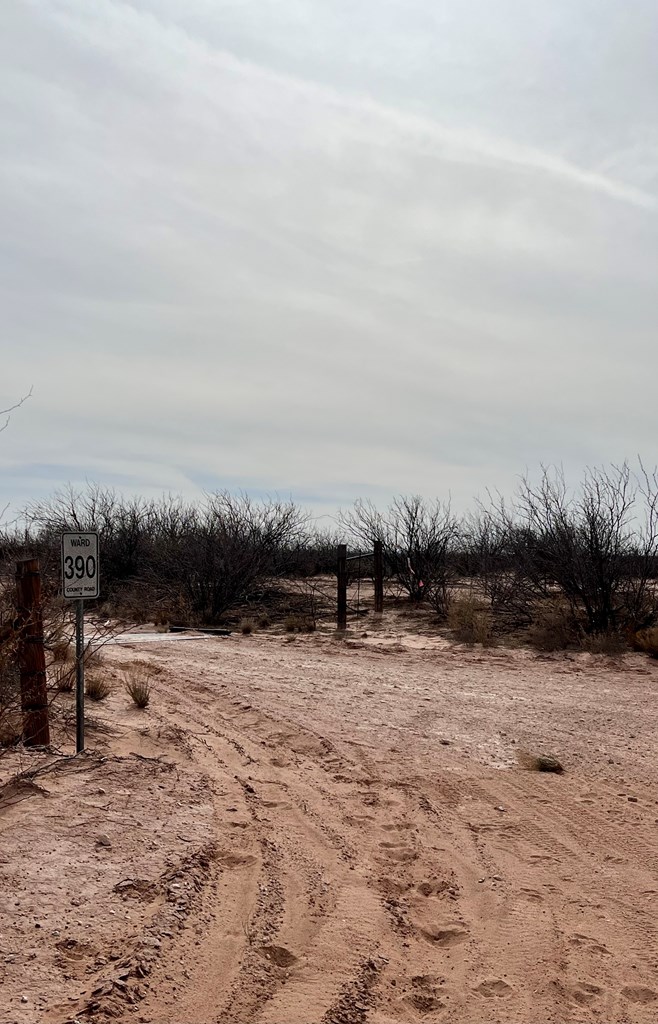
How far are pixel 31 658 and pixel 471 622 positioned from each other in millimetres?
12509

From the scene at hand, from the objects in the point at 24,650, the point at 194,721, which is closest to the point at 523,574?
the point at 194,721

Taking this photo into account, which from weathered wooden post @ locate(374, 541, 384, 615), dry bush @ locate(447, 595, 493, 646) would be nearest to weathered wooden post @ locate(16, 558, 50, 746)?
dry bush @ locate(447, 595, 493, 646)

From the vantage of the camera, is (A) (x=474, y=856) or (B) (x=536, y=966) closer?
(B) (x=536, y=966)

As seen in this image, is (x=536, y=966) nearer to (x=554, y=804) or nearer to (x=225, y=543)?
(x=554, y=804)

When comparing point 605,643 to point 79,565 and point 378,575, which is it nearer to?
point 378,575

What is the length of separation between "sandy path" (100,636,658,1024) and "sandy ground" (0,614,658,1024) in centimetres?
2

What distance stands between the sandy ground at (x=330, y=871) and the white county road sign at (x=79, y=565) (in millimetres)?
1377

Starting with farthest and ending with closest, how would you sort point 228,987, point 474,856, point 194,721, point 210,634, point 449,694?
1. point 210,634
2. point 449,694
3. point 194,721
4. point 474,856
5. point 228,987

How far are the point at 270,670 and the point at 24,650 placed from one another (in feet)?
21.3

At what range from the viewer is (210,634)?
19.5 meters

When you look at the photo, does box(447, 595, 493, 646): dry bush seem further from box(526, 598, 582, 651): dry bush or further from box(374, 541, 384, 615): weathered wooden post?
box(374, 541, 384, 615): weathered wooden post

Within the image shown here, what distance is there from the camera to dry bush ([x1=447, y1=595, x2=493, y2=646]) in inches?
684

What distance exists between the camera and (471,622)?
18.1m

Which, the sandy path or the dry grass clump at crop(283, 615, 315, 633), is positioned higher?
the dry grass clump at crop(283, 615, 315, 633)
